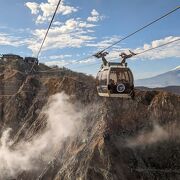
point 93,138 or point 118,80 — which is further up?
point 118,80

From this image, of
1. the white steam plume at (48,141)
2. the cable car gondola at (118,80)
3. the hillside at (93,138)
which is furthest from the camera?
the white steam plume at (48,141)

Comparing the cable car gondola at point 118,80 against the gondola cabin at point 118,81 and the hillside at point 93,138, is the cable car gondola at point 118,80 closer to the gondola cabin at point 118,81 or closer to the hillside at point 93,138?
the gondola cabin at point 118,81

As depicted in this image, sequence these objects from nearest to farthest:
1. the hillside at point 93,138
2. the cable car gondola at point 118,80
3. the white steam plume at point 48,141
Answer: the cable car gondola at point 118,80 → the hillside at point 93,138 → the white steam plume at point 48,141

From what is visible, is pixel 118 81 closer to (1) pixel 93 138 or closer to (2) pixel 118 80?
(2) pixel 118 80

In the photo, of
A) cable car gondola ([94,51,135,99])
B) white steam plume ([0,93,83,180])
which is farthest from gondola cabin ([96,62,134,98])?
white steam plume ([0,93,83,180])

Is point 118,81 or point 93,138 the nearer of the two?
point 118,81

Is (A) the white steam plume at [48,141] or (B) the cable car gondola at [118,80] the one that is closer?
(B) the cable car gondola at [118,80]

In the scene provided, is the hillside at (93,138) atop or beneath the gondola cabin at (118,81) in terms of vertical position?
beneath

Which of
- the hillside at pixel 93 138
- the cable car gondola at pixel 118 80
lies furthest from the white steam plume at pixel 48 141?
the cable car gondola at pixel 118 80

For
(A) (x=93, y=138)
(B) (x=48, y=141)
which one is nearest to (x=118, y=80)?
(A) (x=93, y=138)

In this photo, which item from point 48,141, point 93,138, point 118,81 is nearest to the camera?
point 118,81
